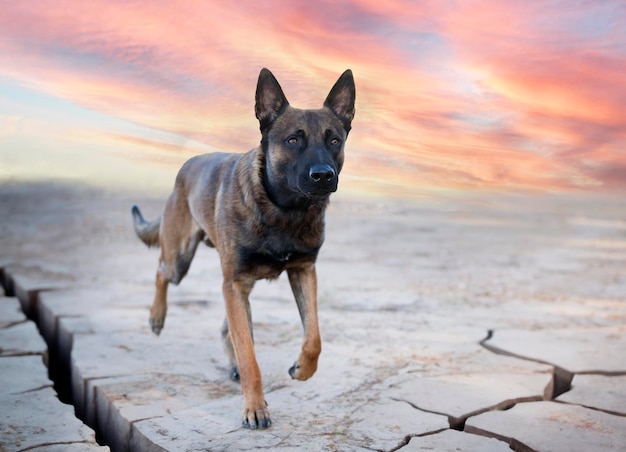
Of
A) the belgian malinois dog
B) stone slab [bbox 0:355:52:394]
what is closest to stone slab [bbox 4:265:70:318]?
stone slab [bbox 0:355:52:394]

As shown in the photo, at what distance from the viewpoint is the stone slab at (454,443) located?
2963 millimetres

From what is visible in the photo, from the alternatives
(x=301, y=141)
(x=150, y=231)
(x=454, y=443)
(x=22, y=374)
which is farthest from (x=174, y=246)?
(x=454, y=443)

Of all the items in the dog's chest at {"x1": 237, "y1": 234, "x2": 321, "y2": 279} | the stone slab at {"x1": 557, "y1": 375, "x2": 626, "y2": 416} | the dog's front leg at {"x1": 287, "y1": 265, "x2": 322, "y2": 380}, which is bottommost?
the stone slab at {"x1": 557, "y1": 375, "x2": 626, "y2": 416}

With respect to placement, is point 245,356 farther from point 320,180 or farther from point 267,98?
point 267,98

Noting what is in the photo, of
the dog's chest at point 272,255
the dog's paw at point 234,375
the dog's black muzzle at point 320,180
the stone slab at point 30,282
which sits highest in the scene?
the dog's black muzzle at point 320,180

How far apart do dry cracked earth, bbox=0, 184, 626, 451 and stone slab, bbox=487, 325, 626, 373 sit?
16 mm

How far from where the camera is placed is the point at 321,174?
10.2 ft

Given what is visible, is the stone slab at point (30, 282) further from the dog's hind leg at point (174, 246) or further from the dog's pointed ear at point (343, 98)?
the dog's pointed ear at point (343, 98)

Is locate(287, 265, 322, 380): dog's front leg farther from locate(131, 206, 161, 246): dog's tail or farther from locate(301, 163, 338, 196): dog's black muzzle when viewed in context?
locate(131, 206, 161, 246): dog's tail

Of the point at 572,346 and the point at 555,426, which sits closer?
the point at 555,426

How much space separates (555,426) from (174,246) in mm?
2478

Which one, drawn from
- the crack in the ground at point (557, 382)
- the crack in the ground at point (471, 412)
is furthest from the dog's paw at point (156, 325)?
the crack in the ground at point (557, 382)

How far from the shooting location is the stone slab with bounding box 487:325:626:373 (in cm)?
427

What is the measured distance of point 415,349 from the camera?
450 cm
